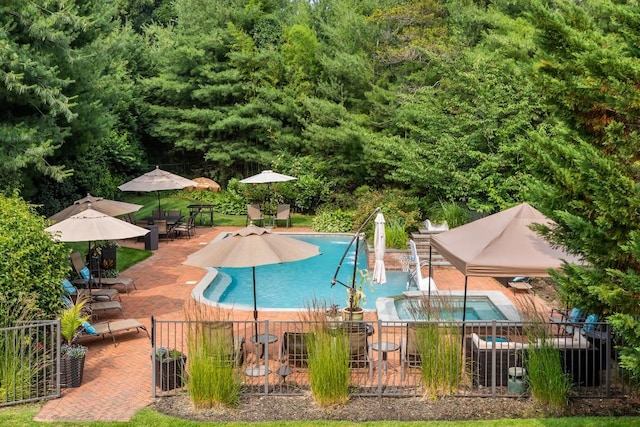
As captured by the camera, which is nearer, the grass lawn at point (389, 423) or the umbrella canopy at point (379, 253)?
the grass lawn at point (389, 423)

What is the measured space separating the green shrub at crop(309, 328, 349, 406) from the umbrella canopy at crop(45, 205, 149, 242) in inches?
209

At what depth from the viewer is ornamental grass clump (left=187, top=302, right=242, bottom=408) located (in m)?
8.07

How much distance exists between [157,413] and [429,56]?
18054 millimetres

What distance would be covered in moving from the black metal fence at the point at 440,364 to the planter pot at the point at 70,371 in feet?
3.70

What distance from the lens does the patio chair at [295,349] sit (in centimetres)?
916

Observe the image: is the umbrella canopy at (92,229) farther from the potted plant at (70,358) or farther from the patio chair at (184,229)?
the patio chair at (184,229)

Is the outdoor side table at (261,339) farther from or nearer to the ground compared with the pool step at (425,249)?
nearer to the ground

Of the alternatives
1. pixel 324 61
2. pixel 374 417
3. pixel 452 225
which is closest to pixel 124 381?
pixel 374 417

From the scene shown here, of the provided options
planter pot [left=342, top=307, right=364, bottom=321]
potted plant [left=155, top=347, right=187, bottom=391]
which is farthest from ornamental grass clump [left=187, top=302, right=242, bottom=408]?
planter pot [left=342, top=307, right=364, bottom=321]

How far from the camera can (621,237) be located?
6.89 metres

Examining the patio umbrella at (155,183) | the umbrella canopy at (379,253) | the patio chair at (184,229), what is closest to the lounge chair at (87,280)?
the umbrella canopy at (379,253)

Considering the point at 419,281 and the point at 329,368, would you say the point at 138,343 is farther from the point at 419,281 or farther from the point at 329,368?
the point at 419,281

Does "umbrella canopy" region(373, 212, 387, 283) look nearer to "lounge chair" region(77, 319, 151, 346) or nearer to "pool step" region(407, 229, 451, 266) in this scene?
"lounge chair" region(77, 319, 151, 346)

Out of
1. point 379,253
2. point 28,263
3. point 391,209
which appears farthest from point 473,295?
point 28,263
